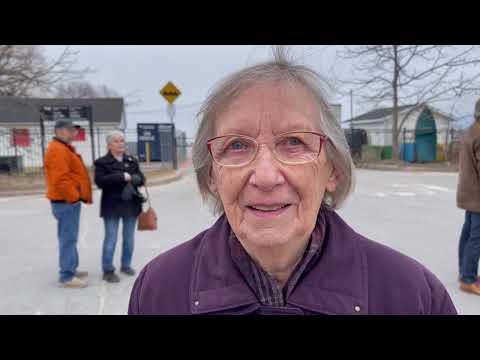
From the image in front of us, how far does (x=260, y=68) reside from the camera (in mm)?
1351

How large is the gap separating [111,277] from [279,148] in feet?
11.5

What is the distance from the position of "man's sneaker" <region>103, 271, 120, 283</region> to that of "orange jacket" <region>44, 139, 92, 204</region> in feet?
3.04

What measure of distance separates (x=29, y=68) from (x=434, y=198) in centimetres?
1358

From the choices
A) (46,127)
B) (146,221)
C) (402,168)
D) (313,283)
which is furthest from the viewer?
(46,127)

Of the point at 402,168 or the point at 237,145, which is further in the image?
the point at 402,168

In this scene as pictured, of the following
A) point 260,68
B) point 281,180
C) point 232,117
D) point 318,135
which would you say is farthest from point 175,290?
point 260,68

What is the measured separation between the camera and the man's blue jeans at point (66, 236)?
3.96 m

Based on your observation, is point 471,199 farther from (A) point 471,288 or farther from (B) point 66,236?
(B) point 66,236

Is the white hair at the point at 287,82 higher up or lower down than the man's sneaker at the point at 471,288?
higher up

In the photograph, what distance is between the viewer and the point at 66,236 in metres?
3.98

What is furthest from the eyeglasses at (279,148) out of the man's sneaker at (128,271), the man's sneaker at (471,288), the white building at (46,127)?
the white building at (46,127)

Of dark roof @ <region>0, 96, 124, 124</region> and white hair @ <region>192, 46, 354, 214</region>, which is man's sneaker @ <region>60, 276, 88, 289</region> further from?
dark roof @ <region>0, 96, 124, 124</region>

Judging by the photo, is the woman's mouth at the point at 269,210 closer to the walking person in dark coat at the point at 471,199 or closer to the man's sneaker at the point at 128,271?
the walking person in dark coat at the point at 471,199

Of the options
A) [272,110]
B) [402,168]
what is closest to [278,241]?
[272,110]
